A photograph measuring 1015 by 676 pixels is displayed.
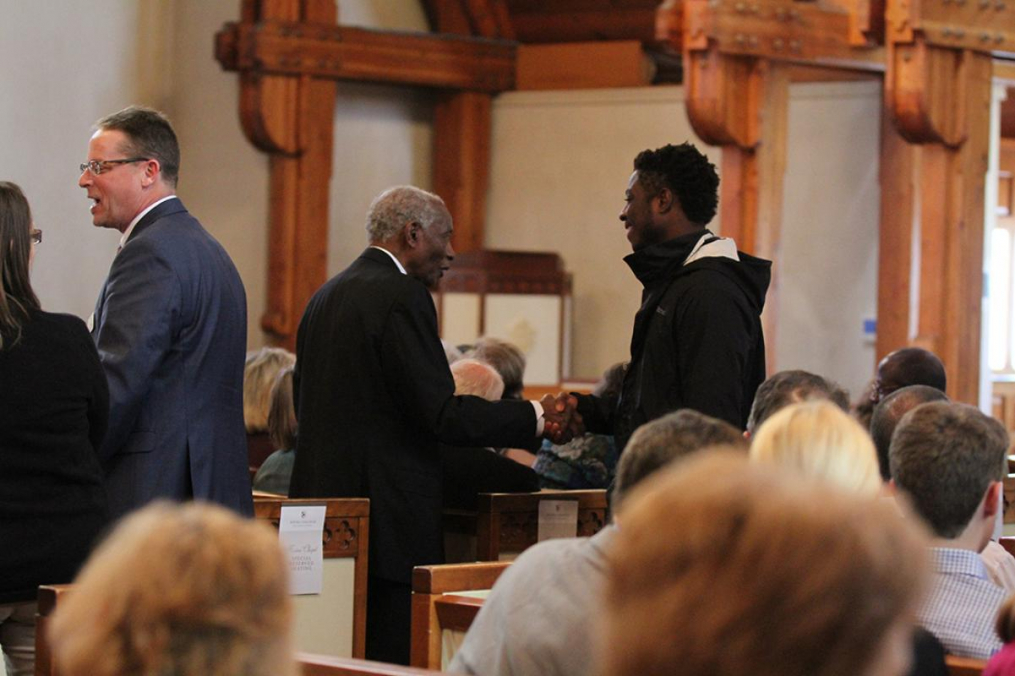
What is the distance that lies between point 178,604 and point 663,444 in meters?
1.11

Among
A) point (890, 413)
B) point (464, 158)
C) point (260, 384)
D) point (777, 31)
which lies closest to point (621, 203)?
point (464, 158)

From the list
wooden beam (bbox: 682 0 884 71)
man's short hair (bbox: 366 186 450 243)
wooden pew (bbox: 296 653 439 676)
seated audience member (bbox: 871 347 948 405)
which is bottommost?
wooden pew (bbox: 296 653 439 676)

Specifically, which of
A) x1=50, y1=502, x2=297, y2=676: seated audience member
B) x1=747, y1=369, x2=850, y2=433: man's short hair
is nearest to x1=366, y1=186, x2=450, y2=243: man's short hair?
x1=747, y1=369, x2=850, y2=433: man's short hair

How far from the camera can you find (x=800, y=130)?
927 cm

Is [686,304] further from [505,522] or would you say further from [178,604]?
[178,604]

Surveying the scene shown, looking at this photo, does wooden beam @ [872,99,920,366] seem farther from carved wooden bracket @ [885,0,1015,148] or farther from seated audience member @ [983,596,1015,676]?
seated audience member @ [983,596,1015,676]

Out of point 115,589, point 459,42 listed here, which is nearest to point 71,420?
point 115,589

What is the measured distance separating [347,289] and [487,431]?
1.63ft

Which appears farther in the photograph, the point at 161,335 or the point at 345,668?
the point at 161,335

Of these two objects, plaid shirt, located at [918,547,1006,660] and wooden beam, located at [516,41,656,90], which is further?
wooden beam, located at [516,41,656,90]

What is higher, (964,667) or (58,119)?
(58,119)

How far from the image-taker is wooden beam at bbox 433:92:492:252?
10.4 m

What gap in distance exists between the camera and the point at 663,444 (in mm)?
2117

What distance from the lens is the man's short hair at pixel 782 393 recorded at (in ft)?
12.0
